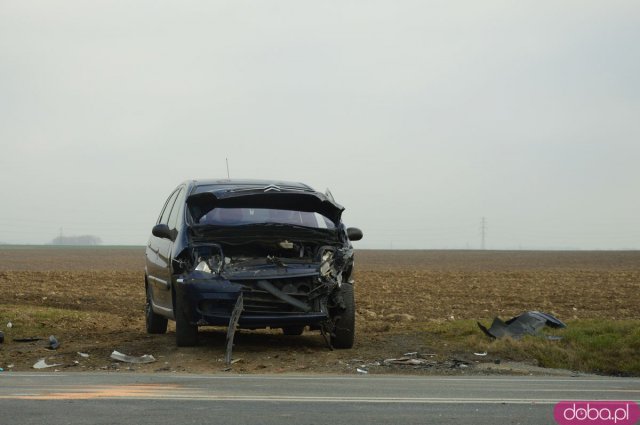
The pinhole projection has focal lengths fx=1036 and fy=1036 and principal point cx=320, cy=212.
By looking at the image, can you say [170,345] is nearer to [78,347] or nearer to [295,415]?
[78,347]

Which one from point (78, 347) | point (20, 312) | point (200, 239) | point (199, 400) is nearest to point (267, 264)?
point (200, 239)

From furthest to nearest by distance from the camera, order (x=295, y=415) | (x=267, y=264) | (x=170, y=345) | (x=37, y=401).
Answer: (x=170, y=345) < (x=267, y=264) < (x=37, y=401) < (x=295, y=415)

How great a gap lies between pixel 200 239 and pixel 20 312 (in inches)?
241

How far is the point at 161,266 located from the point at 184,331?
1.14 metres

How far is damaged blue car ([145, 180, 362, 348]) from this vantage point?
37.2ft

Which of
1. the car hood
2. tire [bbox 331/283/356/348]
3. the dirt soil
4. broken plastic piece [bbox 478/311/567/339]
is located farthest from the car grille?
broken plastic piece [bbox 478/311/567/339]

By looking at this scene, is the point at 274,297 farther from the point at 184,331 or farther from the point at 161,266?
the point at 161,266

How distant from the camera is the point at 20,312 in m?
16.5

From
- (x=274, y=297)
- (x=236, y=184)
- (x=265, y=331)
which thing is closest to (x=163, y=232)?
(x=236, y=184)

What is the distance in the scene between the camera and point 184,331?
11.9 metres

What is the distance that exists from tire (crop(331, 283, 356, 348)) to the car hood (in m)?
0.89

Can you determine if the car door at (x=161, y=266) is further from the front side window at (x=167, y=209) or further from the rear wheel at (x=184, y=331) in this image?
the rear wheel at (x=184, y=331)

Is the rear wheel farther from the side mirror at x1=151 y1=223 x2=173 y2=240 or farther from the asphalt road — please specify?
the asphalt road

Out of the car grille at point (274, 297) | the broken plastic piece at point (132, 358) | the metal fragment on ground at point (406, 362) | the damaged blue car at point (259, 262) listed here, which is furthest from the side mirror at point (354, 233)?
the broken plastic piece at point (132, 358)
